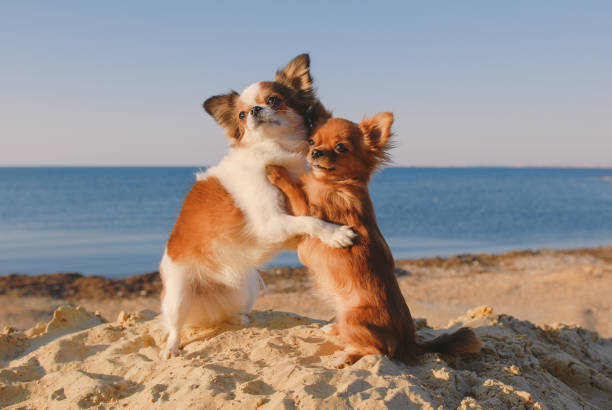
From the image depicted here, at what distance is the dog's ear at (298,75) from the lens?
3.69 metres

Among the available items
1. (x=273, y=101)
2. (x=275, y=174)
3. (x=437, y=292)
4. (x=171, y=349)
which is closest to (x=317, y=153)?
(x=275, y=174)

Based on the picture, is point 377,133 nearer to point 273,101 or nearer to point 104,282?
point 273,101

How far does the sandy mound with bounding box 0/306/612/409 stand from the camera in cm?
262

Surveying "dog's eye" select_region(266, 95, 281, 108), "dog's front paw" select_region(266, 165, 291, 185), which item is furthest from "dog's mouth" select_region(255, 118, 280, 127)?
"dog's front paw" select_region(266, 165, 291, 185)

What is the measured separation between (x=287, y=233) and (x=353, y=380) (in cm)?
102

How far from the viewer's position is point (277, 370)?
294 cm

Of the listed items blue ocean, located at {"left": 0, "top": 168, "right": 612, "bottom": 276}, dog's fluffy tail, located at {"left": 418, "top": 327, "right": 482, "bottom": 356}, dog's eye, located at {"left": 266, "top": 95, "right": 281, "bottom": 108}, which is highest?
dog's eye, located at {"left": 266, "top": 95, "right": 281, "bottom": 108}

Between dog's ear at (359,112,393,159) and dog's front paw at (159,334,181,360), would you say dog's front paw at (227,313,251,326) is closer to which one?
dog's front paw at (159,334,181,360)

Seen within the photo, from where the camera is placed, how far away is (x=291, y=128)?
138 inches

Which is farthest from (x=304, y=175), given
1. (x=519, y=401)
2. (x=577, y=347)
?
(x=577, y=347)

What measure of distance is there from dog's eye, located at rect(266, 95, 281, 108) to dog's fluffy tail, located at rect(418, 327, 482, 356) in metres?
2.04

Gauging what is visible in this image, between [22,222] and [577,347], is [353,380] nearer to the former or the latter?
[577,347]

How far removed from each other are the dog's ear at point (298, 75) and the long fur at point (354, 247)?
60 centimetres

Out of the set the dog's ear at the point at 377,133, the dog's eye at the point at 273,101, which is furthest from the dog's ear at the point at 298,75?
the dog's ear at the point at 377,133
